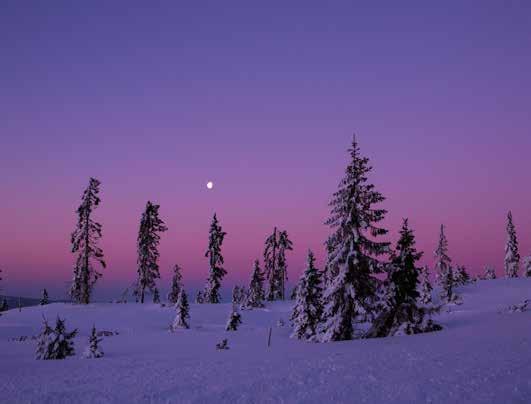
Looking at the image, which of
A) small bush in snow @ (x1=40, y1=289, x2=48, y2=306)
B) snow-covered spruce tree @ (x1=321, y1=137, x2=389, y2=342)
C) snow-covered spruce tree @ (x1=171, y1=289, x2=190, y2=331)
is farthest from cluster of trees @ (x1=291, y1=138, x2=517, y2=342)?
small bush in snow @ (x1=40, y1=289, x2=48, y2=306)

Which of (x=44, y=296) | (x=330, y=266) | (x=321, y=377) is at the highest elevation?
(x=330, y=266)

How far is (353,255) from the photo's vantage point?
25047 mm

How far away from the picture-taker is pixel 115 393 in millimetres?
11523

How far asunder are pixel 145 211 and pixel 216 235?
11.0 meters

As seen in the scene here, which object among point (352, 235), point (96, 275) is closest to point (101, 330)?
point (96, 275)

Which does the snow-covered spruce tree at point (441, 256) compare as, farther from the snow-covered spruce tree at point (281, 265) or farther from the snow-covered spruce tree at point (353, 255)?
the snow-covered spruce tree at point (353, 255)

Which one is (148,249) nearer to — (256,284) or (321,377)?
(256,284)

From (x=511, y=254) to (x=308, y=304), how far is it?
57.2m

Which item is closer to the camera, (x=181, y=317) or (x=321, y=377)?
(x=321, y=377)

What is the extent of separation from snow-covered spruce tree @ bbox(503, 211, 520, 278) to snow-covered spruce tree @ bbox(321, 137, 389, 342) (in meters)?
61.4

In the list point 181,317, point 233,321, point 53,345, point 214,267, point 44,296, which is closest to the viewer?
point 53,345

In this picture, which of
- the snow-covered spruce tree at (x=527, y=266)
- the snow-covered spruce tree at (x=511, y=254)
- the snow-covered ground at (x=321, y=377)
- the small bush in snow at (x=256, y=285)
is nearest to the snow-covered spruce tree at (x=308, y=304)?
the snow-covered ground at (x=321, y=377)

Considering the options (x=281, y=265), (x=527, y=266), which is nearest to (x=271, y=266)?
(x=281, y=265)

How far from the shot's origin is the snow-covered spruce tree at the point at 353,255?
82.6ft
